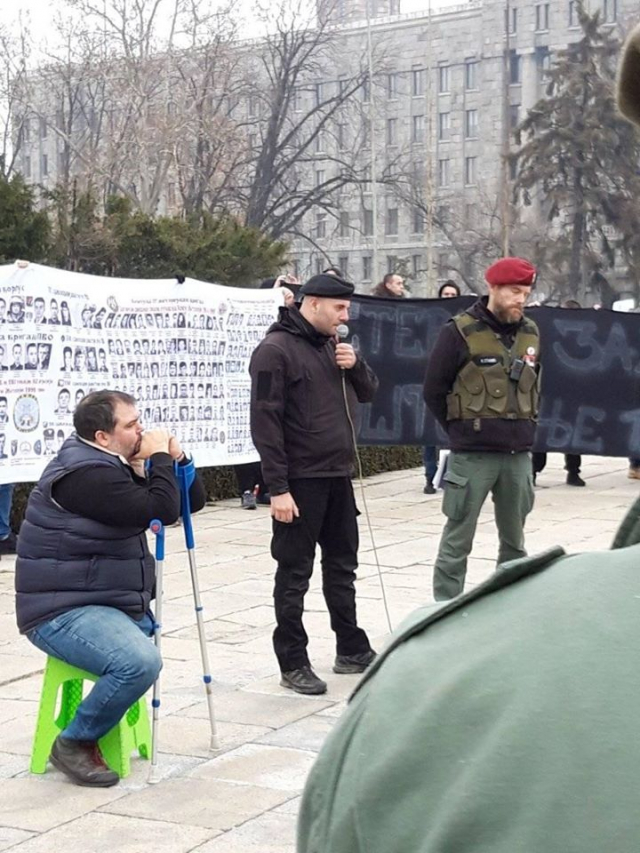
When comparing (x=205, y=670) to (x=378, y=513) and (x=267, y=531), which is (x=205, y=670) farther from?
(x=378, y=513)

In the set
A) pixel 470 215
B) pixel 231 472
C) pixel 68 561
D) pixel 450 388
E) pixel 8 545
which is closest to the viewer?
pixel 68 561

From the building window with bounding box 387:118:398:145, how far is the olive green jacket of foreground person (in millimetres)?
86890

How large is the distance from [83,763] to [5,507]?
453 centimetres

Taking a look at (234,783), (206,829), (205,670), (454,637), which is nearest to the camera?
(454,637)

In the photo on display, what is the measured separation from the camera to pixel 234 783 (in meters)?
5.13

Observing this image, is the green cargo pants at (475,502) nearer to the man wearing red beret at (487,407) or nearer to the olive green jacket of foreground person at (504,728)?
the man wearing red beret at (487,407)

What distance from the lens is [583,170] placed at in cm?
5322

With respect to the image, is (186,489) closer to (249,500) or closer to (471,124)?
(249,500)

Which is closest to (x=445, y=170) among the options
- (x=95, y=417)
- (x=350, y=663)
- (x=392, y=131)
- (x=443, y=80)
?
(x=392, y=131)

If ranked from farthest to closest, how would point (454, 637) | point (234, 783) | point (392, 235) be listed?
point (392, 235)
point (234, 783)
point (454, 637)

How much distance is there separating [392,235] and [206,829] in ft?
277

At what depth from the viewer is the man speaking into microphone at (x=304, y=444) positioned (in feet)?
20.8

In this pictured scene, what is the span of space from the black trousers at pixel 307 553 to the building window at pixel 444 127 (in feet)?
272

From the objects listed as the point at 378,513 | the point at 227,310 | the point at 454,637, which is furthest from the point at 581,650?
the point at 378,513
